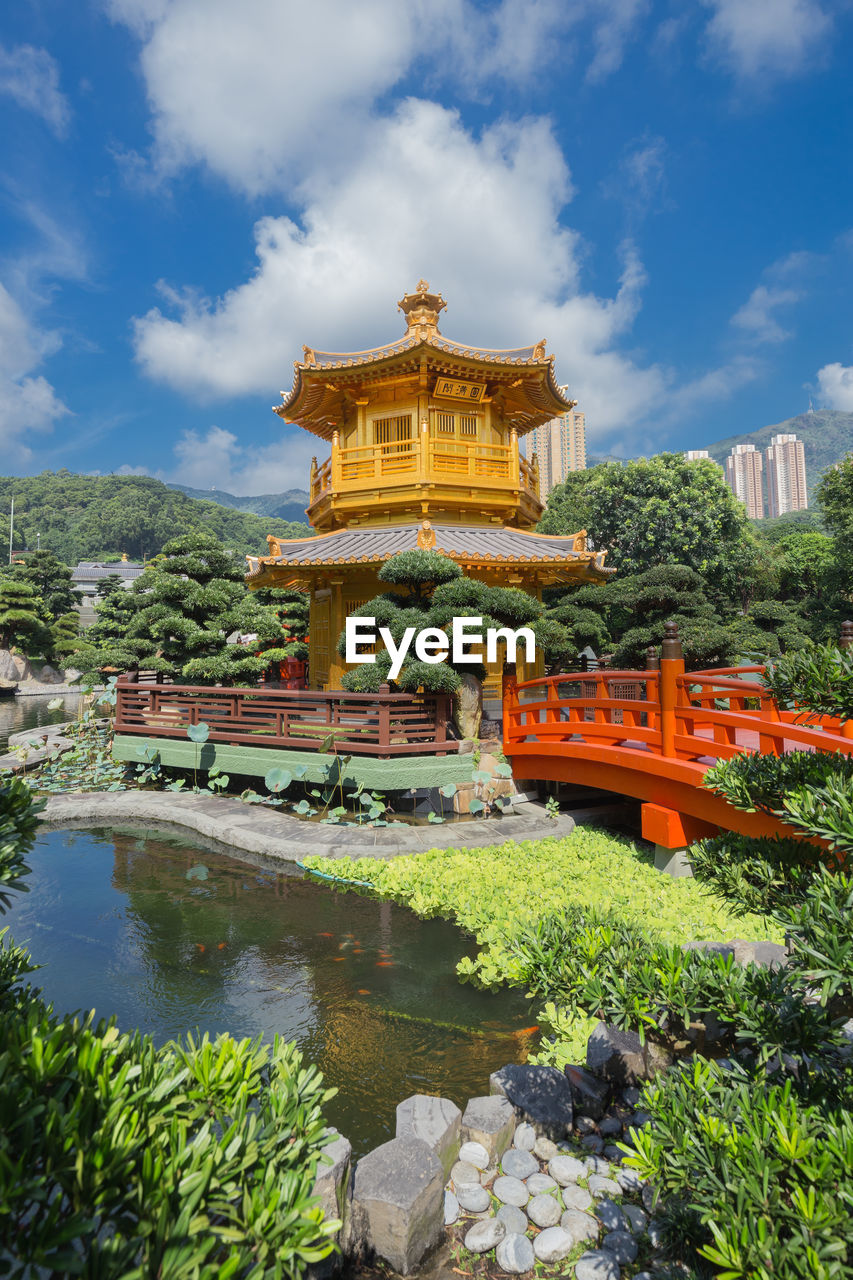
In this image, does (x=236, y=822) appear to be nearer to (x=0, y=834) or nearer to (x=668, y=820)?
(x=668, y=820)

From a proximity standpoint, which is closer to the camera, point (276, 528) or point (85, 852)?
point (85, 852)

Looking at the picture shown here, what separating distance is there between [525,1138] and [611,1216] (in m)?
0.65

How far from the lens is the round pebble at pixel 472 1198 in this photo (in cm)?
333

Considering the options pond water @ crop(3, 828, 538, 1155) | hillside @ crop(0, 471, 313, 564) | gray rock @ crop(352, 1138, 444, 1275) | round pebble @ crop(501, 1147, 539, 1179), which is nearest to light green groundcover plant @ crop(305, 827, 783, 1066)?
pond water @ crop(3, 828, 538, 1155)

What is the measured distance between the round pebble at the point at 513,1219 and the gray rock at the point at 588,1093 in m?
0.85

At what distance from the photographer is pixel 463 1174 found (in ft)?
11.5

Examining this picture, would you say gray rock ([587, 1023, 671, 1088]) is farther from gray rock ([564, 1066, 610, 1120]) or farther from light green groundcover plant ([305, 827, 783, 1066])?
light green groundcover plant ([305, 827, 783, 1066])

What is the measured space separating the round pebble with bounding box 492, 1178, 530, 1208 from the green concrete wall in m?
7.03

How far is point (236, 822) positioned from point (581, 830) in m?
5.51

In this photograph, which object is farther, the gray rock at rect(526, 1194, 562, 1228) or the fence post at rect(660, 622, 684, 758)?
the fence post at rect(660, 622, 684, 758)

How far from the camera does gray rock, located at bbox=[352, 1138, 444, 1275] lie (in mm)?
2898

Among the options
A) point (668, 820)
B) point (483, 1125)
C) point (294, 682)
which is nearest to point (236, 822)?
point (668, 820)

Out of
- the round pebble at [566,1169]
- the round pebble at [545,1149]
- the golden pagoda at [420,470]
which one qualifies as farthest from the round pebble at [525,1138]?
the golden pagoda at [420,470]

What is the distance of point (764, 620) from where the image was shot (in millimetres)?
25969
